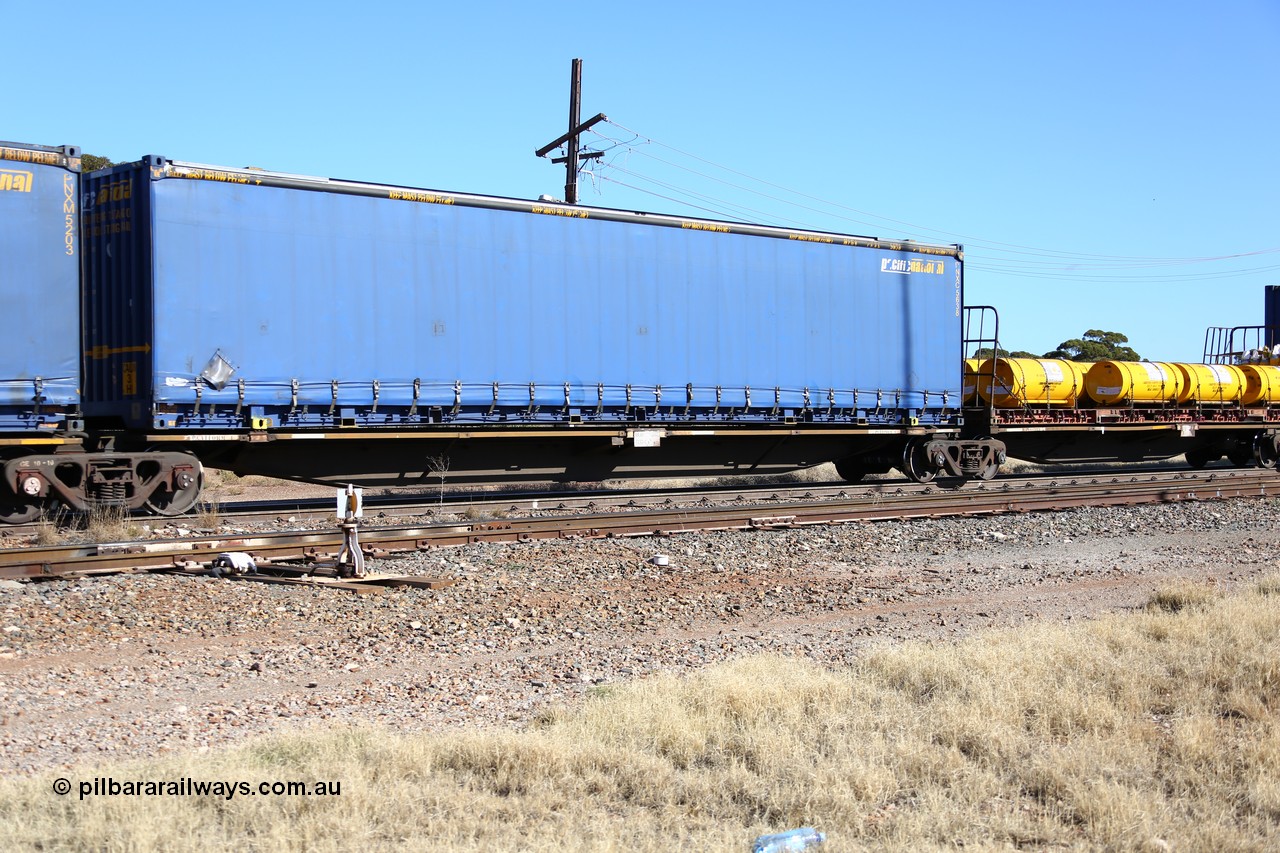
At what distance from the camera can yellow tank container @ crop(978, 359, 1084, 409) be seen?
21375mm

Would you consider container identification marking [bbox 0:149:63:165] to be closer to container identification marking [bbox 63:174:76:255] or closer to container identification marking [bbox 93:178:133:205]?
container identification marking [bbox 63:174:76:255]

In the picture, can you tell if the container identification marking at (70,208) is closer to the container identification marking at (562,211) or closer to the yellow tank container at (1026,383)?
the container identification marking at (562,211)

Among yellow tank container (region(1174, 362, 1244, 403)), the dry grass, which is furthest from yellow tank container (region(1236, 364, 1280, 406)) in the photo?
the dry grass

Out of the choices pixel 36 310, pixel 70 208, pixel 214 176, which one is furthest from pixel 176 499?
pixel 214 176

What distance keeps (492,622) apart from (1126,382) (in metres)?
18.9

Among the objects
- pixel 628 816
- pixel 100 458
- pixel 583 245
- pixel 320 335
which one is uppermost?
pixel 583 245

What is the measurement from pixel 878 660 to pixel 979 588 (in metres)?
3.52

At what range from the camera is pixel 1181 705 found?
236 inches

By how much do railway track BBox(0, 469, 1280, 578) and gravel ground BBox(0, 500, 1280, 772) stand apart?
423mm

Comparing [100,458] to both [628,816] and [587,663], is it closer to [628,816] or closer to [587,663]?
[587,663]

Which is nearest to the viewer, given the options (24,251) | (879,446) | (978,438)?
(24,251)

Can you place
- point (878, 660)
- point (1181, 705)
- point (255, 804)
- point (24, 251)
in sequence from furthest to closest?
point (24, 251) < point (878, 660) < point (1181, 705) < point (255, 804)

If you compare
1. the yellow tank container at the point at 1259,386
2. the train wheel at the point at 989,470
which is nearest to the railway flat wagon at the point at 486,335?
the train wheel at the point at 989,470

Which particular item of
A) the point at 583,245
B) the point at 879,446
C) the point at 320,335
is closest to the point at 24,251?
the point at 320,335
